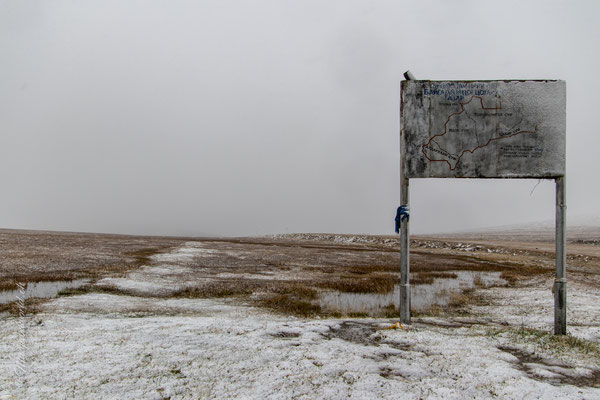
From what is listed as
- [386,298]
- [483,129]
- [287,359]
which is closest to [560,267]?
[483,129]

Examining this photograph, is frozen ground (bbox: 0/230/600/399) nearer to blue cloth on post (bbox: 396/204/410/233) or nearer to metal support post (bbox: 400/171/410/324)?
metal support post (bbox: 400/171/410/324)

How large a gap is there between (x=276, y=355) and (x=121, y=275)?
51.8 ft

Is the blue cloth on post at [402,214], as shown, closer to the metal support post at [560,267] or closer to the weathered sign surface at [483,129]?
the weathered sign surface at [483,129]

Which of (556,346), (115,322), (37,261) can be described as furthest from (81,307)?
(37,261)

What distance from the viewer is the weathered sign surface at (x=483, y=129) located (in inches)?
329

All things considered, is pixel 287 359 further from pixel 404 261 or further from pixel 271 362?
pixel 404 261

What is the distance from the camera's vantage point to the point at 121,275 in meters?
19.8

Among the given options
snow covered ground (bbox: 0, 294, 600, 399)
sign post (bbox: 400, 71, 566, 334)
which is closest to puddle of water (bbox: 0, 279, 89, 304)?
snow covered ground (bbox: 0, 294, 600, 399)

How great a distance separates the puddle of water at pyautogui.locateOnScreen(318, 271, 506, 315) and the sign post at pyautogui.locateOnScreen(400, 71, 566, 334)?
586 centimetres

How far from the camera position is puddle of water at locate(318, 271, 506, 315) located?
14172 millimetres

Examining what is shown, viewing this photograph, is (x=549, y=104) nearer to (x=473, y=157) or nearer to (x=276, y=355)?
(x=473, y=157)

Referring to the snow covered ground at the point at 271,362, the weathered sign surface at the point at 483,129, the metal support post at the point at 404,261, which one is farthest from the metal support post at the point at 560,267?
the metal support post at the point at 404,261

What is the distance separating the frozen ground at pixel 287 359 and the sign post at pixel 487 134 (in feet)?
5.29

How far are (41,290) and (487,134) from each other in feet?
55.8
